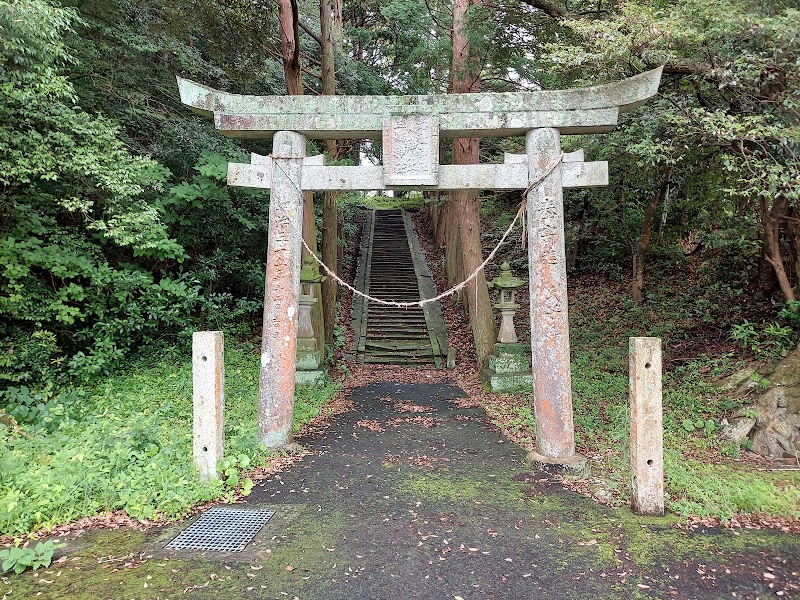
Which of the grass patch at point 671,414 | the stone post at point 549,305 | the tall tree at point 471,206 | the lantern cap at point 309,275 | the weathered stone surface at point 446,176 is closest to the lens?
the grass patch at point 671,414

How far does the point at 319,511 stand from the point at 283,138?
403 cm

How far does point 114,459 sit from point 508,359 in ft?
21.4

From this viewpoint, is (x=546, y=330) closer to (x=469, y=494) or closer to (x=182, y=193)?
(x=469, y=494)

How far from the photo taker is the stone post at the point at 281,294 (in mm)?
5547

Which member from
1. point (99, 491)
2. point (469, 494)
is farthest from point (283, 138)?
point (469, 494)

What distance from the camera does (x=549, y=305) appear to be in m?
5.26

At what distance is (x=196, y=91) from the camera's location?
550 cm

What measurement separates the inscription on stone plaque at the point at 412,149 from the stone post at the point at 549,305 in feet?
3.55

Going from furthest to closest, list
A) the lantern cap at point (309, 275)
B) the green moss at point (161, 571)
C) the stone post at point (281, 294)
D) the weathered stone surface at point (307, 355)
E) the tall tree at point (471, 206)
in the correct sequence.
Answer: the tall tree at point (471, 206), the lantern cap at point (309, 275), the weathered stone surface at point (307, 355), the stone post at point (281, 294), the green moss at point (161, 571)

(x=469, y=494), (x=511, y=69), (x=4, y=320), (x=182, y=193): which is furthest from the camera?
(x=511, y=69)

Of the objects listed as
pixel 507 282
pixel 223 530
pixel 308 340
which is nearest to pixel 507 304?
pixel 507 282

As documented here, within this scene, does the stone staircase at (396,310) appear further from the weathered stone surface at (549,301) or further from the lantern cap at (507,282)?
the weathered stone surface at (549,301)

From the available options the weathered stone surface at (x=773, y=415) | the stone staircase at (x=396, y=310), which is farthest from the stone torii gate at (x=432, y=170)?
the stone staircase at (x=396, y=310)

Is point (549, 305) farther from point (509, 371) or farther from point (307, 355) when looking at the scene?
point (307, 355)
